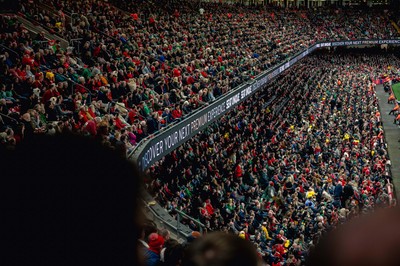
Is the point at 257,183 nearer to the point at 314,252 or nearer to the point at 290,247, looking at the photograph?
the point at 290,247

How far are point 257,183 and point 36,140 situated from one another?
1740cm

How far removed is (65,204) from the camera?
1.01 m

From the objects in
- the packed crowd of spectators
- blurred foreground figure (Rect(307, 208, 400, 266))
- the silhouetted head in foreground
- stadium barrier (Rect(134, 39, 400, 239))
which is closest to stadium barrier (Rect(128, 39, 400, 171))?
stadium barrier (Rect(134, 39, 400, 239))

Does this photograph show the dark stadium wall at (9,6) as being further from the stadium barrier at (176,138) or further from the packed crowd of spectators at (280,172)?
the packed crowd of spectators at (280,172)

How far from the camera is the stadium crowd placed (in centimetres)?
1008

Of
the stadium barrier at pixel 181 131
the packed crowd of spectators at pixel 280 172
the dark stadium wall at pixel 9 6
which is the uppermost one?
the dark stadium wall at pixel 9 6

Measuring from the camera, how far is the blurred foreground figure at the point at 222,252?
1.41 meters

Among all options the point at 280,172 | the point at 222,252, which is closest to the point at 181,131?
the point at 280,172

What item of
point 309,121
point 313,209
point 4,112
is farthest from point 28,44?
point 309,121

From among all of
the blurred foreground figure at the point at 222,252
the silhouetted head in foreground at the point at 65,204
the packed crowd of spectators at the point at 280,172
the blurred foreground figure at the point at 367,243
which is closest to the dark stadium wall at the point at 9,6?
the packed crowd of spectators at the point at 280,172

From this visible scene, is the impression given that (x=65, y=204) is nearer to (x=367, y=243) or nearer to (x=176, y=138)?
(x=367, y=243)

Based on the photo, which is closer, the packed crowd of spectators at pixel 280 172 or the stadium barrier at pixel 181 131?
the stadium barrier at pixel 181 131

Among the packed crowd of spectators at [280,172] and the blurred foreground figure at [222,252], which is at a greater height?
the blurred foreground figure at [222,252]

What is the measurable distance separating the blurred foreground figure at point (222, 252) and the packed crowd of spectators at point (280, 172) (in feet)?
16.1
